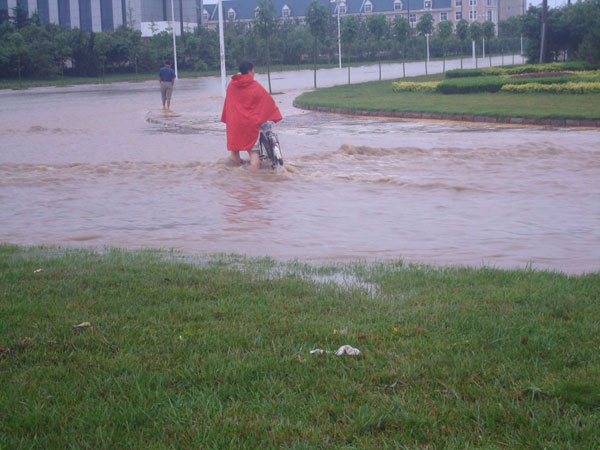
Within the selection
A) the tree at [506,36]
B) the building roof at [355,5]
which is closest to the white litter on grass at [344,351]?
the tree at [506,36]

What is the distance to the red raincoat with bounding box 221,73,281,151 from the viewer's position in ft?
37.4

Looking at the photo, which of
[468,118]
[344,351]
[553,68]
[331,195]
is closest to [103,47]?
[553,68]

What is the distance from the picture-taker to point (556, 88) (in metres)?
24.9

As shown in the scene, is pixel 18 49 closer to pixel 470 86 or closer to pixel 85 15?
pixel 85 15

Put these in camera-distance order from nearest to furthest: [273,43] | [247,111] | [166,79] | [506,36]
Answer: [247,111]
[166,79]
[273,43]
[506,36]

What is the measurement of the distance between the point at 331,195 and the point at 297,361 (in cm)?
655

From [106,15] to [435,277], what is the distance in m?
90.1

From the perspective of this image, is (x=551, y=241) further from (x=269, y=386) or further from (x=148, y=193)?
(x=148, y=193)

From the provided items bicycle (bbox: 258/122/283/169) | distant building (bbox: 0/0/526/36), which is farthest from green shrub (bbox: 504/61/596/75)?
distant building (bbox: 0/0/526/36)

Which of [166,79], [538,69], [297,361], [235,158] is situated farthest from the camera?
[538,69]

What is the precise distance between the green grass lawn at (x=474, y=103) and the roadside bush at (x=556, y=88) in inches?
21.7

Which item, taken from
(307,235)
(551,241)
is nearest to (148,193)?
(307,235)

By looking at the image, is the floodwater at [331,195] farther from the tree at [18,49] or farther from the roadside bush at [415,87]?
the tree at [18,49]

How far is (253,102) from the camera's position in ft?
37.6
